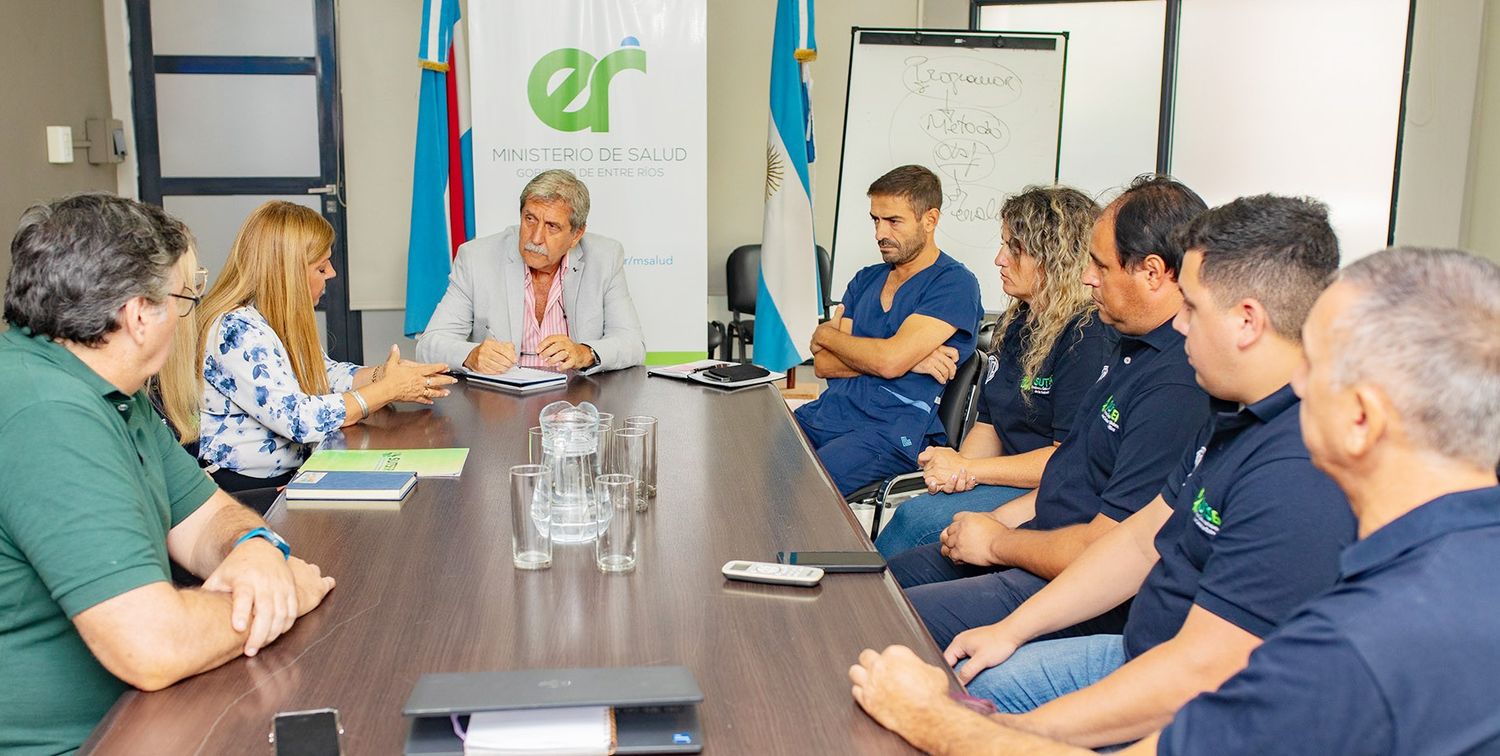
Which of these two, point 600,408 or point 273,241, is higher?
point 273,241

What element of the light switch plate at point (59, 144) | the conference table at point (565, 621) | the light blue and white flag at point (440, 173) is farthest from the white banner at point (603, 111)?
the conference table at point (565, 621)

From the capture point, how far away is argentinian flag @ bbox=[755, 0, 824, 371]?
4852 millimetres

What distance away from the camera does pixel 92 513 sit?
1.27m

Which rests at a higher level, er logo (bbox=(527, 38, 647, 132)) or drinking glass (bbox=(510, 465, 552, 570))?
er logo (bbox=(527, 38, 647, 132))

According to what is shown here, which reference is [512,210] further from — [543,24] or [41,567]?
[41,567]

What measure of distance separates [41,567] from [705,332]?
3.56m

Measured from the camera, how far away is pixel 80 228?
141cm

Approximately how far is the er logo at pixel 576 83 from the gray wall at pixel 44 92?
1730 millimetres

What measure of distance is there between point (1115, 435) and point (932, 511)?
30.9 inches

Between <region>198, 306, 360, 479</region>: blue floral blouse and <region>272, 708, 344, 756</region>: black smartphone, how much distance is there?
1536mm

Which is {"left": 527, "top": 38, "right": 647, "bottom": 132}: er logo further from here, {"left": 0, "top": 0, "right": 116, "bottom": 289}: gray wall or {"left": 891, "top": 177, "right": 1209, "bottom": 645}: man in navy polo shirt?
{"left": 891, "top": 177, "right": 1209, "bottom": 645}: man in navy polo shirt

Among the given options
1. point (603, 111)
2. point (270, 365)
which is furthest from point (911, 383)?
point (603, 111)

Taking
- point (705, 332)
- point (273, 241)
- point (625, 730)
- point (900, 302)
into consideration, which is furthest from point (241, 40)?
point (625, 730)

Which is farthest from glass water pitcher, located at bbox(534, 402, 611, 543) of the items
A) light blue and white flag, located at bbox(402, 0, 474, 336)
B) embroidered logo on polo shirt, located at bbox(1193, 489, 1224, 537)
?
light blue and white flag, located at bbox(402, 0, 474, 336)
